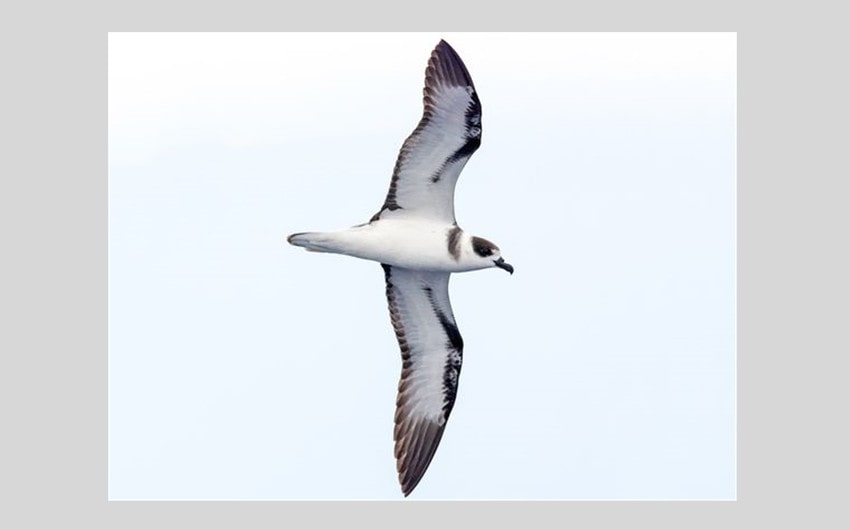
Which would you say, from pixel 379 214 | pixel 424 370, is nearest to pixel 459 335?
pixel 424 370

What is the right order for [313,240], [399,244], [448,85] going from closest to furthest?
1. [448,85]
2. [313,240]
3. [399,244]

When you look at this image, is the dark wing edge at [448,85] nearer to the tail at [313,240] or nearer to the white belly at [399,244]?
the white belly at [399,244]

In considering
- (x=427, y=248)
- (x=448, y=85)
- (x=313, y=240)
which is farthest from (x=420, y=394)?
(x=448, y=85)

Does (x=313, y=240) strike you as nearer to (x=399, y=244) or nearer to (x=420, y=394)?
(x=399, y=244)

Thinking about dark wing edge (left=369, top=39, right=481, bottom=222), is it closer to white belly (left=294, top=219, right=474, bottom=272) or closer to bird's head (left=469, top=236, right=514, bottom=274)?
white belly (left=294, top=219, right=474, bottom=272)

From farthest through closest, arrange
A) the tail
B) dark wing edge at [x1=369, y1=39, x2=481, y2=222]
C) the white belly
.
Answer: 1. the white belly
2. the tail
3. dark wing edge at [x1=369, y1=39, x2=481, y2=222]

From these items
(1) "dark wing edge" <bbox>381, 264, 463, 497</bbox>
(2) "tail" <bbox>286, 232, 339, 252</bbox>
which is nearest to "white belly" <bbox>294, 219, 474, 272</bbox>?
(2) "tail" <bbox>286, 232, 339, 252</bbox>
